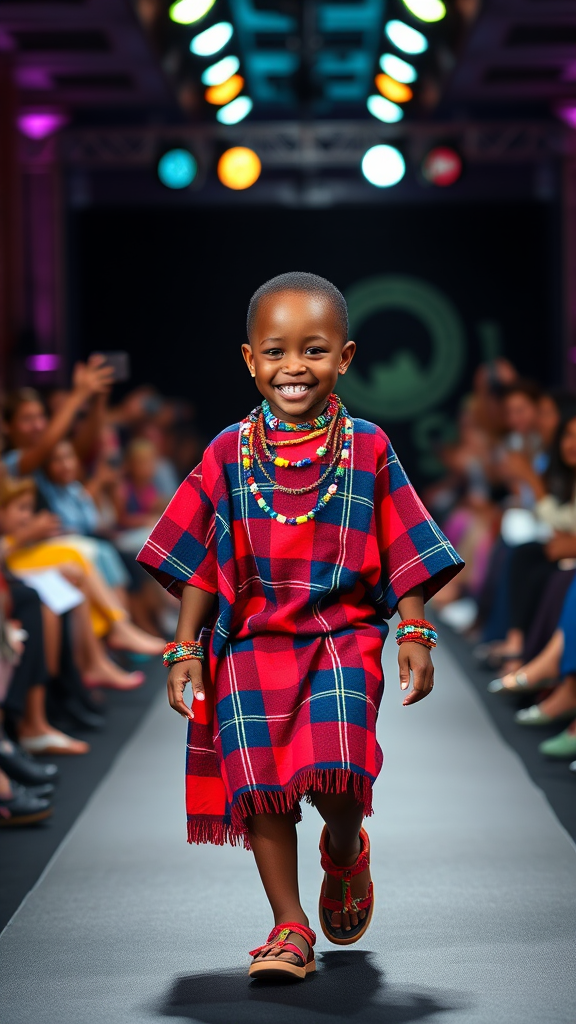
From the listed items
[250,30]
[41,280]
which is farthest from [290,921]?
[41,280]

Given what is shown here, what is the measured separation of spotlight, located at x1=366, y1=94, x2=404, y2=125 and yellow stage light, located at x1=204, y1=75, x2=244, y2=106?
0.88 meters

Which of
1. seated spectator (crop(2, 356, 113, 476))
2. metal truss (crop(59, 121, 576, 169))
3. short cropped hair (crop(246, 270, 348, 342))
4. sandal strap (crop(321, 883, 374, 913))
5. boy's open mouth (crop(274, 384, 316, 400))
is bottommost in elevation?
sandal strap (crop(321, 883, 374, 913))

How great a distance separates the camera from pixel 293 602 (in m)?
2.23

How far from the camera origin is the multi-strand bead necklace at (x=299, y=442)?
227 centimetres

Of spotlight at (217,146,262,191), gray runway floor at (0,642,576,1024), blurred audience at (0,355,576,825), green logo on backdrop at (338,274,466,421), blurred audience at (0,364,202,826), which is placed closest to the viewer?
gray runway floor at (0,642,576,1024)

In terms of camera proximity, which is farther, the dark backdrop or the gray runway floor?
the dark backdrop

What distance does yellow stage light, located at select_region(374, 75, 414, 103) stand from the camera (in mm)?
8977

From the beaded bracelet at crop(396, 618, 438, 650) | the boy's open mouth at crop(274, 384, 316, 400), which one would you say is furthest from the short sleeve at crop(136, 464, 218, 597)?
the beaded bracelet at crop(396, 618, 438, 650)

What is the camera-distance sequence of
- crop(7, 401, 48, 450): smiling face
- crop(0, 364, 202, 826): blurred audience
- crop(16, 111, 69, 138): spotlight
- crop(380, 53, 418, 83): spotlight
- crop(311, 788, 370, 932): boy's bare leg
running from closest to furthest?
crop(311, 788, 370, 932): boy's bare leg < crop(0, 364, 202, 826): blurred audience < crop(7, 401, 48, 450): smiling face < crop(380, 53, 418, 83): spotlight < crop(16, 111, 69, 138): spotlight

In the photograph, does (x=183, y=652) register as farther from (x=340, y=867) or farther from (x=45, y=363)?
(x=45, y=363)

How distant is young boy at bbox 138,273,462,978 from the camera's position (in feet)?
7.28

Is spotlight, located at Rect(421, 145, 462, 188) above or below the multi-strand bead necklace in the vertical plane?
above

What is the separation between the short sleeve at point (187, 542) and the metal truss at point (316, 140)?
301 inches

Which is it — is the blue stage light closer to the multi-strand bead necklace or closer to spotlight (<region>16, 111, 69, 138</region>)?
spotlight (<region>16, 111, 69, 138</region>)
